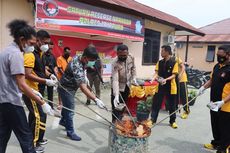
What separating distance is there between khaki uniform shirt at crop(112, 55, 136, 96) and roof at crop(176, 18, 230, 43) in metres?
19.9

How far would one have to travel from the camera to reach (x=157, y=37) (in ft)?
43.8

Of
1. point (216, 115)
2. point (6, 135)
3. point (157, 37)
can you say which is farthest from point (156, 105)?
point (157, 37)

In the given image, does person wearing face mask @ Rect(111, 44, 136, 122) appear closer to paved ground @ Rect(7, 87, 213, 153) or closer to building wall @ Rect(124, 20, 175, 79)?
paved ground @ Rect(7, 87, 213, 153)

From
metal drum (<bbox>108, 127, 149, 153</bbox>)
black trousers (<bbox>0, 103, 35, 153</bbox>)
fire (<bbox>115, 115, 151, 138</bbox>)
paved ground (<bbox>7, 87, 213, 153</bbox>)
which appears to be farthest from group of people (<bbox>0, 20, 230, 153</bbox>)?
metal drum (<bbox>108, 127, 149, 153</bbox>)

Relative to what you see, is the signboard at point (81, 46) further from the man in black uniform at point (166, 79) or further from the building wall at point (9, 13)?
the man in black uniform at point (166, 79)

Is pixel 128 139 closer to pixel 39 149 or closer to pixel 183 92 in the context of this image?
pixel 39 149

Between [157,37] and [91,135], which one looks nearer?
[91,135]

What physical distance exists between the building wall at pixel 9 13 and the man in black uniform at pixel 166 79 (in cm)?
353

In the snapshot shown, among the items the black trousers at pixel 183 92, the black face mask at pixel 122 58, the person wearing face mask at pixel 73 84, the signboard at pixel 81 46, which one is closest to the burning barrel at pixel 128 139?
the person wearing face mask at pixel 73 84

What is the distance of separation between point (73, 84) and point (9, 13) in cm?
355

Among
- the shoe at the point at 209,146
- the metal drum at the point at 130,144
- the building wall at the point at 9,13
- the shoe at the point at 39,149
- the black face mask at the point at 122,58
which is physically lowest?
the shoe at the point at 209,146

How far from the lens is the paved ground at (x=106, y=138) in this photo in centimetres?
404

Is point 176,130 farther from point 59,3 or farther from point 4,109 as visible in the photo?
point 59,3

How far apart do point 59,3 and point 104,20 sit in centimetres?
209
